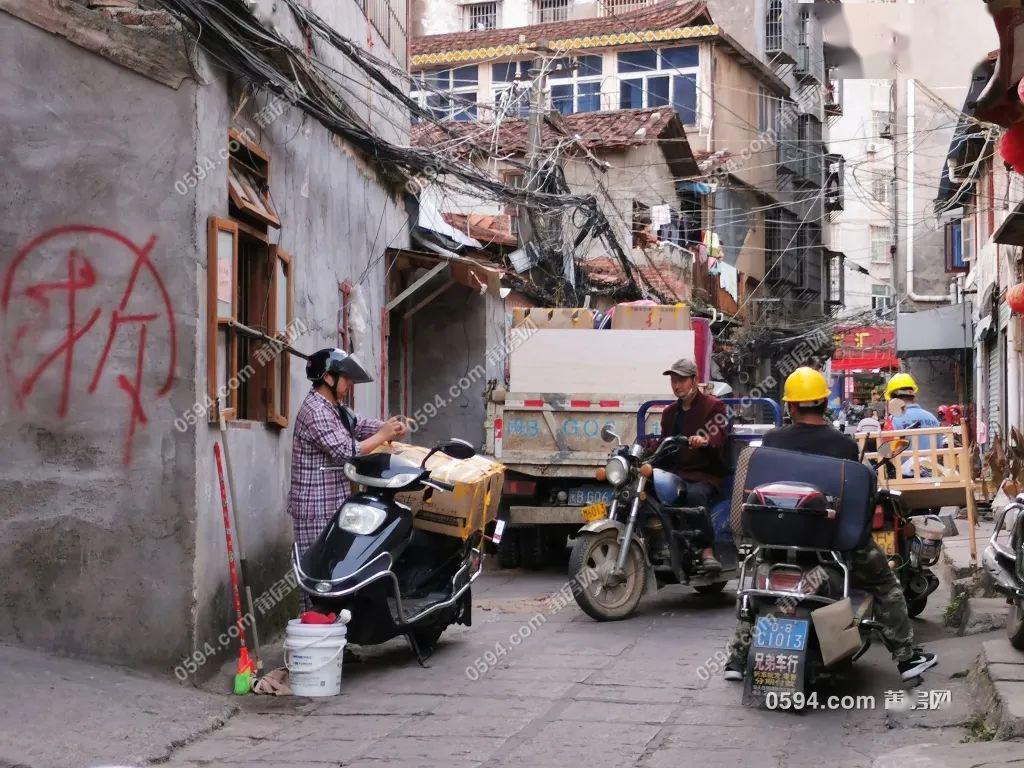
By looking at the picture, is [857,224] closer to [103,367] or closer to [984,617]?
[984,617]

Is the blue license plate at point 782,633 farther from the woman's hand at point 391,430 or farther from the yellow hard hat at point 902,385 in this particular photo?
the yellow hard hat at point 902,385

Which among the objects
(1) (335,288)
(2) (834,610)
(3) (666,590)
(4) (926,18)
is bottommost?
(3) (666,590)

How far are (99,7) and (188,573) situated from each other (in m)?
3.29

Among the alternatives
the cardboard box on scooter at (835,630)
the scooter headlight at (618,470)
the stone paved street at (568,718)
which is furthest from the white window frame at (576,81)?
the cardboard box on scooter at (835,630)

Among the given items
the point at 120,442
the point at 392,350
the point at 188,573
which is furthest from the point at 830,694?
the point at 392,350

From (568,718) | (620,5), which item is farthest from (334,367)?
(620,5)

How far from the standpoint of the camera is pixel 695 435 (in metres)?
10.0

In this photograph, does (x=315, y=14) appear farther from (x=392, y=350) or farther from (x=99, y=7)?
(x=392, y=350)

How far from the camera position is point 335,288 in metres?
11.1

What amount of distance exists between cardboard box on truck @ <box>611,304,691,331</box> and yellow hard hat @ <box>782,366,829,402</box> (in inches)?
288

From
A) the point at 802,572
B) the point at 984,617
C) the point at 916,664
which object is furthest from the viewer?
the point at 984,617

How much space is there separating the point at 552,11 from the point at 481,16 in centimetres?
350

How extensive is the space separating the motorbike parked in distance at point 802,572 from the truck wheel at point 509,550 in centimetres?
638

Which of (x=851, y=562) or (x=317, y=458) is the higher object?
(x=317, y=458)
